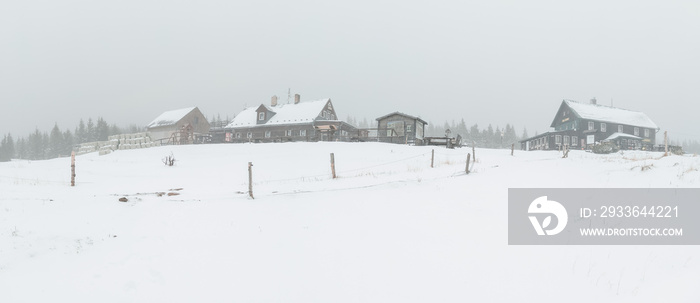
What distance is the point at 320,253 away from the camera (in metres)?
6.44

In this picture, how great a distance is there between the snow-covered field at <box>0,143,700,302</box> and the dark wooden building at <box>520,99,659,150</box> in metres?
42.3

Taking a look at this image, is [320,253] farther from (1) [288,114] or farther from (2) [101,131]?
(2) [101,131]

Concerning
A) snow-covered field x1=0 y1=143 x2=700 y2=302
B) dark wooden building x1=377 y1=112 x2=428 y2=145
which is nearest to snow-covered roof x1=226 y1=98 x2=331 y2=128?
dark wooden building x1=377 y1=112 x2=428 y2=145

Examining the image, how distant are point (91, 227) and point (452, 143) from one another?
31.6 m

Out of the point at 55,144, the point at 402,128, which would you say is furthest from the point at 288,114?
the point at 55,144

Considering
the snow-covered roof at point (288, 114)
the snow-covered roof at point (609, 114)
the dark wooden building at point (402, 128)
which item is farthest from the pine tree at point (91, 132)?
the snow-covered roof at point (609, 114)

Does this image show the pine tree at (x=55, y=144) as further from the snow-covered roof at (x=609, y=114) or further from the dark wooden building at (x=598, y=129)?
the snow-covered roof at (x=609, y=114)

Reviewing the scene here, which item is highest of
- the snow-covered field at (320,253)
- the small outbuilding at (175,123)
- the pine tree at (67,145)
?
the small outbuilding at (175,123)

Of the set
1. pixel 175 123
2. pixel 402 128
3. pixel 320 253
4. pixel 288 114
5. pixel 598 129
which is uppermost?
pixel 288 114

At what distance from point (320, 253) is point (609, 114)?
6073cm

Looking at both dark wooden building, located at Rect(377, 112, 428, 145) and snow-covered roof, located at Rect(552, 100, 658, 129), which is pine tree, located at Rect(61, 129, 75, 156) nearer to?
dark wooden building, located at Rect(377, 112, 428, 145)

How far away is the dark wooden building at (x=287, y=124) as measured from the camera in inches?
1651

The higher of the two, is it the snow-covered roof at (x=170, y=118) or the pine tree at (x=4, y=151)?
the snow-covered roof at (x=170, y=118)

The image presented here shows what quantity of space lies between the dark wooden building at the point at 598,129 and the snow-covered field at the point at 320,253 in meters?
42.3
